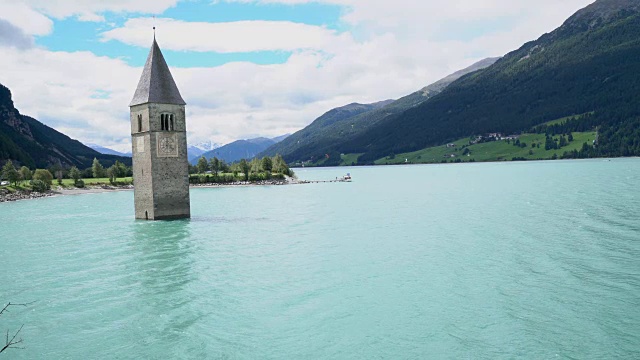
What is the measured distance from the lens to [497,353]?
18.4 metres

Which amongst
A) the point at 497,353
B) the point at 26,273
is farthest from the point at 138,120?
the point at 497,353

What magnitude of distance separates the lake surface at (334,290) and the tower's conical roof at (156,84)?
1521cm

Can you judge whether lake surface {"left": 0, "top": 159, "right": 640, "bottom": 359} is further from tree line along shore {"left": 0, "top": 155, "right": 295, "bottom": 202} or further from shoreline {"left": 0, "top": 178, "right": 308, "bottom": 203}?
tree line along shore {"left": 0, "top": 155, "right": 295, "bottom": 202}

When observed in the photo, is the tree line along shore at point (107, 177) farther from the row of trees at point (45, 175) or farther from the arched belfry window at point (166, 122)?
the arched belfry window at point (166, 122)

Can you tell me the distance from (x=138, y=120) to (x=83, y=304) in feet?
118

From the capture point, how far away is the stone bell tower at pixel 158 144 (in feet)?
184

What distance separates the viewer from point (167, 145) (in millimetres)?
56844

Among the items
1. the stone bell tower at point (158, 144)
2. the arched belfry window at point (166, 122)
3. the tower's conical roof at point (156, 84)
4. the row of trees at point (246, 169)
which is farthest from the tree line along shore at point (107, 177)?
the arched belfry window at point (166, 122)

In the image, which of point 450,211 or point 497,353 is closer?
point 497,353

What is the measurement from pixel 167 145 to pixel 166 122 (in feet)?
9.01

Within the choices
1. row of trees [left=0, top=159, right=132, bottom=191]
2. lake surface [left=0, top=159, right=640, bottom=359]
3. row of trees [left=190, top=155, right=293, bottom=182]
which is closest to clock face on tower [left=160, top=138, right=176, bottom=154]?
lake surface [left=0, top=159, right=640, bottom=359]

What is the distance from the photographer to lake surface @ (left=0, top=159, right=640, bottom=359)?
1962 centimetres

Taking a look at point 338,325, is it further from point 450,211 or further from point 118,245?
point 450,211

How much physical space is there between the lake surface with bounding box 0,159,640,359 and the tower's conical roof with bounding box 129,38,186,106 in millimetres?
15208
